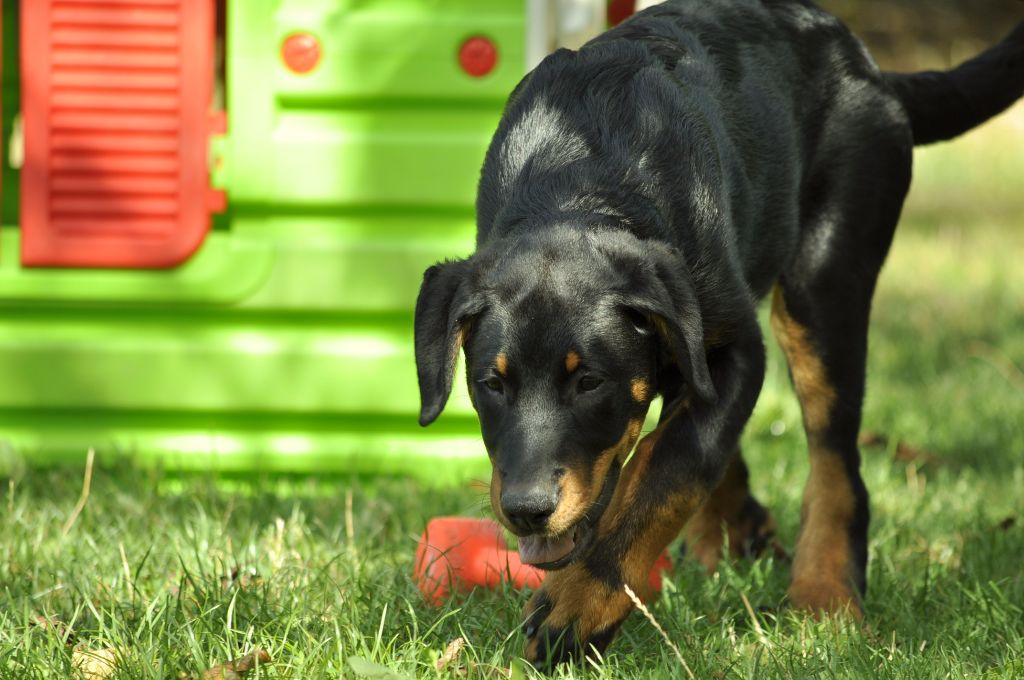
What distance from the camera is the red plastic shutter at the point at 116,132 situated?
506cm

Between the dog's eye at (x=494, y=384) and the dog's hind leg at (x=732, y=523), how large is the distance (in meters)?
1.31

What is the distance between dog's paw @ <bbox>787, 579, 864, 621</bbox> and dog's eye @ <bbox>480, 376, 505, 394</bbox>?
1.11m

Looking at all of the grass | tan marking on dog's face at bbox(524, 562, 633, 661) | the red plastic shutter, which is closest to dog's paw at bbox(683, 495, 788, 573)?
the grass

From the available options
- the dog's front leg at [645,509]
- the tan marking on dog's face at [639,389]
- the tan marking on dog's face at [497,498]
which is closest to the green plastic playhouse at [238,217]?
the dog's front leg at [645,509]

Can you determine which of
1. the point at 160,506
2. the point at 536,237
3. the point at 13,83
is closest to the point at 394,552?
the point at 160,506

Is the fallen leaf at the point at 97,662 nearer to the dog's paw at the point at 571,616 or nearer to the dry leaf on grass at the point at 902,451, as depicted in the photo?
the dog's paw at the point at 571,616

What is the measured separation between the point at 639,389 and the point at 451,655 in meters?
0.70

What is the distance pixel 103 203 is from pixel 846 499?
109 inches

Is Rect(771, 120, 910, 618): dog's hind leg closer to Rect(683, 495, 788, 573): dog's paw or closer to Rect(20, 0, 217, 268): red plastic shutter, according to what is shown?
Rect(683, 495, 788, 573): dog's paw

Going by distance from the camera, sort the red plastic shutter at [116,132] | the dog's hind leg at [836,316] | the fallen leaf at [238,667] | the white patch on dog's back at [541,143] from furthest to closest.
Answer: the red plastic shutter at [116,132]
the dog's hind leg at [836,316]
the white patch on dog's back at [541,143]
the fallen leaf at [238,667]

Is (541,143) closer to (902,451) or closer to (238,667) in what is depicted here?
(238,667)

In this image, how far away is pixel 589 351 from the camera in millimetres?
3047

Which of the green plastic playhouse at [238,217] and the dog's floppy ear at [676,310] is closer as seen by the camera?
the dog's floppy ear at [676,310]

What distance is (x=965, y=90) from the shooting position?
4402mm
